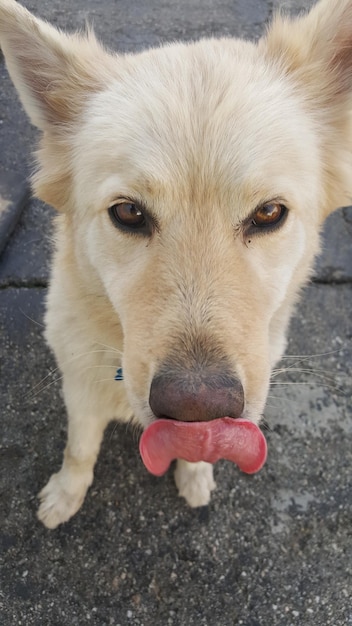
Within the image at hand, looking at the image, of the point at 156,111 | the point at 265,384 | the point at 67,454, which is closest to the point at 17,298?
the point at 67,454

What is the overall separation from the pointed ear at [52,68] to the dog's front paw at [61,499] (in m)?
1.75

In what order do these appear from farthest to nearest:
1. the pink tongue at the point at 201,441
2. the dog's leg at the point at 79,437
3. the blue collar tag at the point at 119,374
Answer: the dog's leg at the point at 79,437 → the blue collar tag at the point at 119,374 → the pink tongue at the point at 201,441

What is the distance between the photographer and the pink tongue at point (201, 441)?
63.3 inches

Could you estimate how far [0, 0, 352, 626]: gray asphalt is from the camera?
2.65m

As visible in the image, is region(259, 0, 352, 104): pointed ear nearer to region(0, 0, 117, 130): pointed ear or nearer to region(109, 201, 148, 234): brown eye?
region(0, 0, 117, 130): pointed ear

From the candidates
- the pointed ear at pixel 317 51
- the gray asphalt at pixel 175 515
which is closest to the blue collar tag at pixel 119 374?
the gray asphalt at pixel 175 515

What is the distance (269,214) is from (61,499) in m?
1.84

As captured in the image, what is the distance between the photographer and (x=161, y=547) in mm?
2783

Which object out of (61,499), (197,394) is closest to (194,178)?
(197,394)

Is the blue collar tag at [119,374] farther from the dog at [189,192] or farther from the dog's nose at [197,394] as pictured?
the dog's nose at [197,394]

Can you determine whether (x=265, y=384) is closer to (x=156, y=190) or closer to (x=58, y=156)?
(x=156, y=190)

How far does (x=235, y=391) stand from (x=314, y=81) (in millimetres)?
1305

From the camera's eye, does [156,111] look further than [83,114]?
No

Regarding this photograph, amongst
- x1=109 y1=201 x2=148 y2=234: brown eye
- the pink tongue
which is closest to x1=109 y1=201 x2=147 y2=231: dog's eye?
x1=109 y1=201 x2=148 y2=234: brown eye
